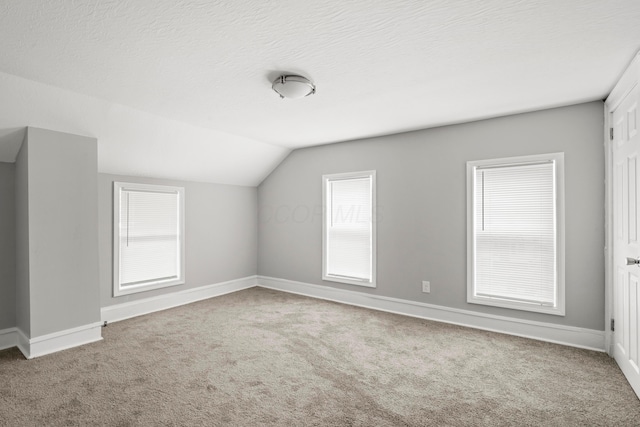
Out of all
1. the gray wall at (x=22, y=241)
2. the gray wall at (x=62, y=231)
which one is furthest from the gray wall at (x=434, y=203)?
the gray wall at (x=22, y=241)

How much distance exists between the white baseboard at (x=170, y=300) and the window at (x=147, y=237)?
161 mm

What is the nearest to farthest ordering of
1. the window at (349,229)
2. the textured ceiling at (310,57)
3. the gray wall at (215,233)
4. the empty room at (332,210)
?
the textured ceiling at (310,57), the empty room at (332,210), the window at (349,229), the gray wall at (215,233)

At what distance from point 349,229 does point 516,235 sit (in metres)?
2.09

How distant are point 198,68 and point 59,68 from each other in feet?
3.24

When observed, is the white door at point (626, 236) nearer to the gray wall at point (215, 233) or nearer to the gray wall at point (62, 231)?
the gray wall at point (62, 231)

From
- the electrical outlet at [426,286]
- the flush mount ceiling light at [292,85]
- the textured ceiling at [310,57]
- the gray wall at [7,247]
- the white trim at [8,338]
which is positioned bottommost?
the white trim at [8,338]

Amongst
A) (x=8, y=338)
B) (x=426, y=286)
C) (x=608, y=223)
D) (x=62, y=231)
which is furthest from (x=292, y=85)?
(x=8, y=338)

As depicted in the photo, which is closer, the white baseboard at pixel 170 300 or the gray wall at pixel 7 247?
the gray wall at pixel 7 247

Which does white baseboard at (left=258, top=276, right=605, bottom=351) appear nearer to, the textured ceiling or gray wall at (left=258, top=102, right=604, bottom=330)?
gray wall at (left=258, top=102, right=604, bottom=330)

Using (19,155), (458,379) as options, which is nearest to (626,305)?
(458,379)

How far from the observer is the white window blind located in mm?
3369

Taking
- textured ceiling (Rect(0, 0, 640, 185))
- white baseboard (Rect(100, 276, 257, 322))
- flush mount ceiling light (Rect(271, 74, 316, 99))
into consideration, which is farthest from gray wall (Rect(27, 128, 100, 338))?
flush mount ceiling light (Rect(271, 74, 316, 99))

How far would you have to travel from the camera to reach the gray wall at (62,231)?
3049mm

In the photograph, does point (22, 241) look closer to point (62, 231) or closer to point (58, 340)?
point (62, 231)
